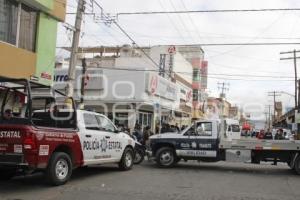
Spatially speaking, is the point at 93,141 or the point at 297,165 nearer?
the point at 93,141

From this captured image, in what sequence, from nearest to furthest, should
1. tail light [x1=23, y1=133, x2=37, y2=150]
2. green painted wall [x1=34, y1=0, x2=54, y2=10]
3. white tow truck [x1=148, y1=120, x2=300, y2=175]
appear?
1. tail light [x1=23, y1=133, x2=37, y2=150]
2. white tow truck [x1=148, y1=120, x2=300, y2=175]
3. green painted wall [x1=34, y1=0, x2=54, y2=10]

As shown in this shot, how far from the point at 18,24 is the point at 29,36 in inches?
34.2

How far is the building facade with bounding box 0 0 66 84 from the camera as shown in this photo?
60.5ft

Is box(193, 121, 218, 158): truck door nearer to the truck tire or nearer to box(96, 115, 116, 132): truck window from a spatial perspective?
the truck tire

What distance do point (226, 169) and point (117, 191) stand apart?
7027 millimetres

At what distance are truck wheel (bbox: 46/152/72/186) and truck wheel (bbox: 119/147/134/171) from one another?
11.6ft

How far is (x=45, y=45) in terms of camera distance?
2067cm

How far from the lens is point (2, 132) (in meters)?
11.5

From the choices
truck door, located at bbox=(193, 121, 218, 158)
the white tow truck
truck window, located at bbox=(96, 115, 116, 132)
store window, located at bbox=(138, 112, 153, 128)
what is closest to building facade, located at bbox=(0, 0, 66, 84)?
truck window, located at bbox=(96, 115, 116, 132)

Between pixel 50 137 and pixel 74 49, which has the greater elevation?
pixel 74 49

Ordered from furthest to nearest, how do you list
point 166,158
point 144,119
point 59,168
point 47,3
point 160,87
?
point 160,87
point 144,119
point 47,3
point 166,158
point 59,168

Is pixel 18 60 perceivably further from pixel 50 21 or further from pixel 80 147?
pixel 80 147

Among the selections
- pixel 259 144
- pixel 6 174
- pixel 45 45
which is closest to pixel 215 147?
pixel 259 144

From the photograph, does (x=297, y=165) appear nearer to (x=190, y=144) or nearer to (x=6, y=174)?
(x=190, y=144)
